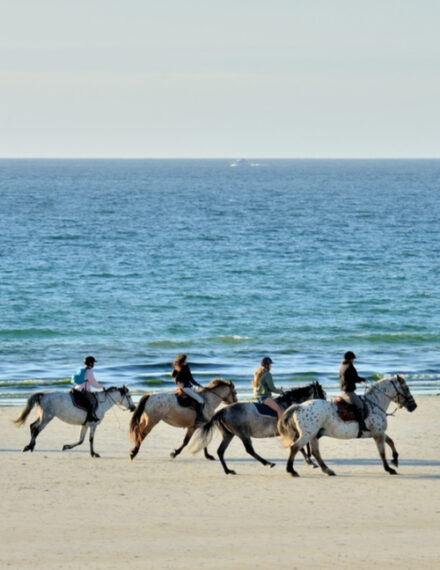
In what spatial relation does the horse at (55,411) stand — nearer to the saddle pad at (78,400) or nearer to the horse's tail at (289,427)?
the saddle pad at (78,400)

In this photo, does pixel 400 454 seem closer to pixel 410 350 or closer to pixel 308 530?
pixel 308 530

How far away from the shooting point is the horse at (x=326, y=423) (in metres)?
18.7

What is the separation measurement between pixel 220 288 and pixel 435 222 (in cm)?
4686

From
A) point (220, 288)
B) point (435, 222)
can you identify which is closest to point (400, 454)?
point (220, 288)

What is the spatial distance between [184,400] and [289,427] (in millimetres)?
2460

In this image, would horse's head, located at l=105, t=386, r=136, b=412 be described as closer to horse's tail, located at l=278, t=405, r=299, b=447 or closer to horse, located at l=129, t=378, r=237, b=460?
horse, located at l=129, t=378, r=237, b=460

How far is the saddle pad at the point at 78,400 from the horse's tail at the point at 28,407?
2.03 feet

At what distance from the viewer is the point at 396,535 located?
14969mm

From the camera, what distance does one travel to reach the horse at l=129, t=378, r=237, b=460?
66.5ft

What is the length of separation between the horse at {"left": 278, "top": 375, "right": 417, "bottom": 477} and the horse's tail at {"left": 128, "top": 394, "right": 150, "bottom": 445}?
2.83 meters

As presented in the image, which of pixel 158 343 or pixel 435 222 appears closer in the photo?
pixel 158 343

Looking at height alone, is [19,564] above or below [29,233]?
above

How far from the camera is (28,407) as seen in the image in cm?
2041

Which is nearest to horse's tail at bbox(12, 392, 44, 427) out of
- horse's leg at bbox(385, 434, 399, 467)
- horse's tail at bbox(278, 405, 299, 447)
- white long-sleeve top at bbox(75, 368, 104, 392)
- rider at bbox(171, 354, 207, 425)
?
white long-sleeve top at bbox(75, 368, 104, 392)
